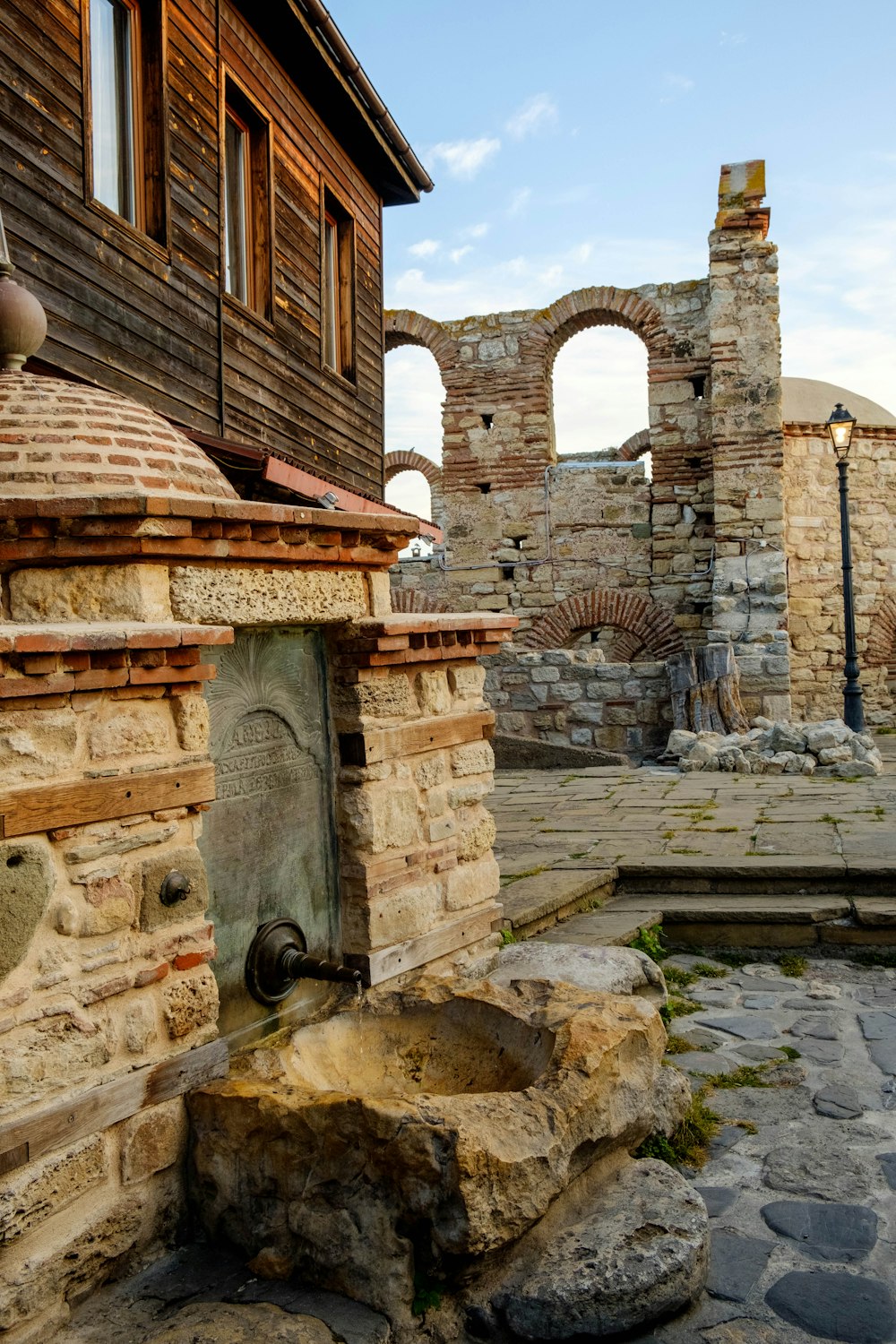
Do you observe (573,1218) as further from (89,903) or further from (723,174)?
(723,174)

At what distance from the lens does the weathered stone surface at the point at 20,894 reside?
94.1 inches

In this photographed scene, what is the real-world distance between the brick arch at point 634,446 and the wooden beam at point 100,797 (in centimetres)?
1386

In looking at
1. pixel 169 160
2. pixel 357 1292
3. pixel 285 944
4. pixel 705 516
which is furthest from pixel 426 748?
pixel 705 516

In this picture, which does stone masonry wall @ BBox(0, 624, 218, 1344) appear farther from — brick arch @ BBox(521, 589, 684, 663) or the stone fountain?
brick arch @ BBox(521, 589, 684, 663)

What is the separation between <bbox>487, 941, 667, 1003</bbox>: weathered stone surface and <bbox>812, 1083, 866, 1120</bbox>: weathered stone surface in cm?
82

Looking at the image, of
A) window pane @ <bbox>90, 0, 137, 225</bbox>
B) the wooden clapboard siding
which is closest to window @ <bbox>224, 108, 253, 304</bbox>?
the wooden clapboard siding

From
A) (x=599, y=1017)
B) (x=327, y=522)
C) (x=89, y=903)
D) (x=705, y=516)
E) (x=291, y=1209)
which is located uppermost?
(x=705, y=516)

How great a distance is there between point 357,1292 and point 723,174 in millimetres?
13921

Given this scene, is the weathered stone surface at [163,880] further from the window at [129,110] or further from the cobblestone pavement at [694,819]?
the window at [129,110]

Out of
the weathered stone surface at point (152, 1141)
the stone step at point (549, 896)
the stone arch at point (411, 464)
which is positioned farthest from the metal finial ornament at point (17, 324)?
the stone arch at point (411, 464)

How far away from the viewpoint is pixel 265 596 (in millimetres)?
3219

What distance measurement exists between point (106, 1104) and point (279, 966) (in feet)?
2.71

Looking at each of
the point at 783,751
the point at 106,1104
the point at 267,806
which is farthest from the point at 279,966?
the point at 783,751

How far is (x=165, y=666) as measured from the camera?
277 centimetres
